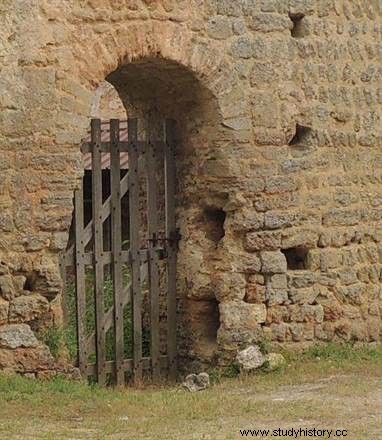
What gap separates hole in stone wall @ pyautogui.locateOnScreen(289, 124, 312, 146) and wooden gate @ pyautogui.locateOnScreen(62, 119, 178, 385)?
108 centimetres

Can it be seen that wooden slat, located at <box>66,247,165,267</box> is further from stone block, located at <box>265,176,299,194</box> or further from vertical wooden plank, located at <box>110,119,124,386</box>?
stone block, located at <box>265,176,299,194</box>

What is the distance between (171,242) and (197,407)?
2.58 meters

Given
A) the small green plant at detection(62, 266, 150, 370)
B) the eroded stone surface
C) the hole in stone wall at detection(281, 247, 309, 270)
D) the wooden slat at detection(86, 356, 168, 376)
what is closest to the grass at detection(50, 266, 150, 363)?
the small green plant at detection(62, 266, 150, 370)

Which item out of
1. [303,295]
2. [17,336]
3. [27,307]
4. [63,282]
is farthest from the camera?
[303,295]

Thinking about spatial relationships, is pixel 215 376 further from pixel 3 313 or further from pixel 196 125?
pixel 196 125

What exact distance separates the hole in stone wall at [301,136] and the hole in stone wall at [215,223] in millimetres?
881

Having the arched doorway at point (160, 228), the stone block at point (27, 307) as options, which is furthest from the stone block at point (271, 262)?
the stone block at point (27, 307)

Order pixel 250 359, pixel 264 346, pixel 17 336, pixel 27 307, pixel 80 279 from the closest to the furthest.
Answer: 1. pixel 17 336
2. pixel 27 307
3. pixel 80 279
4. pixel 250 359
5. pixel 264 346

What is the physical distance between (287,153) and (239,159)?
1.67 feet

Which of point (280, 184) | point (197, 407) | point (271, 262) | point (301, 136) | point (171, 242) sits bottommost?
point (197, 407)

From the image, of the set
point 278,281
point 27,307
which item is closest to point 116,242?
point 27,307

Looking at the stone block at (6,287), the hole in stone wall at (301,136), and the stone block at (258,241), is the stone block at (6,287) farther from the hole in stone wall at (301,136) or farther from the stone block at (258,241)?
the hole in stone wall at (301,136)

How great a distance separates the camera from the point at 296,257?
10570 mm

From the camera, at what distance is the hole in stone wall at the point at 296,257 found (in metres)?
10.5
